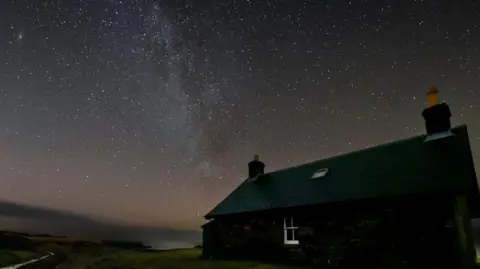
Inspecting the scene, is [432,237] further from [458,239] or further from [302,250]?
[302,250]

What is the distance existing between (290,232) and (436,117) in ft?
34.3

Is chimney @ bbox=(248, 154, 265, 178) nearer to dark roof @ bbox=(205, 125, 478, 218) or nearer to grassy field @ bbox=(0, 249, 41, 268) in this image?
dark roof @ bbox=(205, 125, 478, 218)

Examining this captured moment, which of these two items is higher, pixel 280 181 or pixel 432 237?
pixel 280 181

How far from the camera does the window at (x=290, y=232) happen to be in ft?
59.3

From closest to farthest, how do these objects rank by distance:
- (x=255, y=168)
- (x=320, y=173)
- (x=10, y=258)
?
(x=320, y=173) → (x=255, y=168) → (x=10, y=258)

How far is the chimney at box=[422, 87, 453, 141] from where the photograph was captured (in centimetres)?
1669

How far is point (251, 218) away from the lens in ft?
68.5

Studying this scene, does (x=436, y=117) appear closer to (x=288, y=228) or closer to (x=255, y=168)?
(x=288, y=228)

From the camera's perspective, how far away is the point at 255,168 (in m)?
29.6

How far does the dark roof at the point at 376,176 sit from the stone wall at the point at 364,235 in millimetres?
618

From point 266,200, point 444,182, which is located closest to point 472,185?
point 444,182

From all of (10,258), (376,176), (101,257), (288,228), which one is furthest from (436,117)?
(10,258)

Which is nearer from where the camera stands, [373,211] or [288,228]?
[373,211]

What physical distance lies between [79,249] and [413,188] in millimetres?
48133
